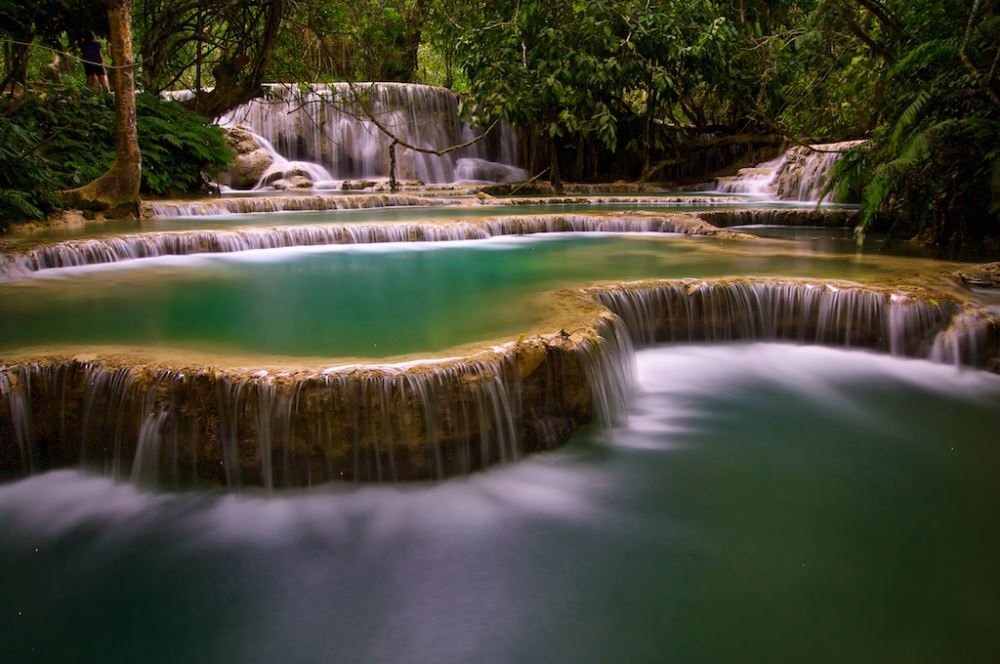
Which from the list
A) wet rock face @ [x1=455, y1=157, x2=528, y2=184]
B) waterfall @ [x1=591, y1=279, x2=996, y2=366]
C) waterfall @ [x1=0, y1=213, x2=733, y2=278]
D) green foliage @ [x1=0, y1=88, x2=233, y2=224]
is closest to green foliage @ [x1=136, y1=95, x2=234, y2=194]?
green foliage @ [x1=0, y1=88, x2=233, y2=224]

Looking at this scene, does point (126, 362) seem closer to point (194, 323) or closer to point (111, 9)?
point (194, 323)

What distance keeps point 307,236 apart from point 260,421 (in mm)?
5920

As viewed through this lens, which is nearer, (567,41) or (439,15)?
(567,41)

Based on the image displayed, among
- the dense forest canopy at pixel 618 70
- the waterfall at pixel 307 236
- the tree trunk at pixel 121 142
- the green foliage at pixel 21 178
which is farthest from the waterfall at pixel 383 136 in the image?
the waterfall at pixel 307 236

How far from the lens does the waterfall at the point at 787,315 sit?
5.00m

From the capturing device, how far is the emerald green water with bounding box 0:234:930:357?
4.29 meters

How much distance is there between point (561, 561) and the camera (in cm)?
298

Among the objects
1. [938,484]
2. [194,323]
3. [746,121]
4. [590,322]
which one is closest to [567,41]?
[590,322]

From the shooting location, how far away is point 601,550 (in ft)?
10.0

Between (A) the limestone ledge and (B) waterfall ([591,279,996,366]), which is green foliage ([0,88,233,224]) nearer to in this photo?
(A) the limestone ledge

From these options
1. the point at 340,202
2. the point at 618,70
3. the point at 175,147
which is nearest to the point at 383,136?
the point at 340,202

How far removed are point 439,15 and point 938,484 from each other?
860cm

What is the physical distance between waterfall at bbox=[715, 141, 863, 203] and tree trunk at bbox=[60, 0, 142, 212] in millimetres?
10609

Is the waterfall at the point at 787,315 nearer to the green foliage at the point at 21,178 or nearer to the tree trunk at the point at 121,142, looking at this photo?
the tree trunk at the point at 121,142
